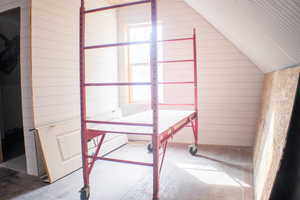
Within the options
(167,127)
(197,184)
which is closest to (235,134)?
(197,184)

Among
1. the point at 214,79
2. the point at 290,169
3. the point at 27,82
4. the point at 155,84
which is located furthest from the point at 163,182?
the point at 214,79

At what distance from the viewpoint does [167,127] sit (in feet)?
7.97

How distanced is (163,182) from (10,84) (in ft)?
13.9

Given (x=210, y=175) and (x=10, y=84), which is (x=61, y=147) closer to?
(x=210, y=175)

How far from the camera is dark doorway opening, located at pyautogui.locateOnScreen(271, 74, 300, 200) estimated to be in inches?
56.3

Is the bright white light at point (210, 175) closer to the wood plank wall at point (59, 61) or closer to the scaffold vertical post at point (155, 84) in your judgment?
the scaffold vertical post at point (155, 84)

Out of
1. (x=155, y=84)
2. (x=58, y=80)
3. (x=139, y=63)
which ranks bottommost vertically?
(x=155, y=84)

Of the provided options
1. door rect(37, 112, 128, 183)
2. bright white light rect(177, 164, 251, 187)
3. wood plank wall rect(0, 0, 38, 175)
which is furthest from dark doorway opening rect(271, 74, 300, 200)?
wood plank wall rect(0, 0, 38, 175)

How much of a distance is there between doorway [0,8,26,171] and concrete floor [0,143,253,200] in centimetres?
171

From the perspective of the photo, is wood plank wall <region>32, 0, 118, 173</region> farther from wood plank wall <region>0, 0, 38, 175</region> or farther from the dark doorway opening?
the dark doorway opening

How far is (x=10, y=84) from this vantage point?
4945 millimetres

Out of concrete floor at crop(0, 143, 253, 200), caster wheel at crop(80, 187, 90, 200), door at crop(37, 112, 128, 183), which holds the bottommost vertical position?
concrete floor at crop(0, 143, 253, 200)

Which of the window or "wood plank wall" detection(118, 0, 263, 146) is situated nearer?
"wood plank wall" detection(118, 0, 263, 146)

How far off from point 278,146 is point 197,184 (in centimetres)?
130
